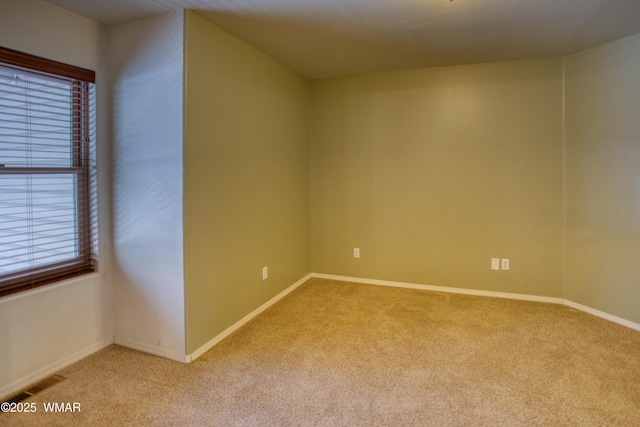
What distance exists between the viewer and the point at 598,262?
10.5ft

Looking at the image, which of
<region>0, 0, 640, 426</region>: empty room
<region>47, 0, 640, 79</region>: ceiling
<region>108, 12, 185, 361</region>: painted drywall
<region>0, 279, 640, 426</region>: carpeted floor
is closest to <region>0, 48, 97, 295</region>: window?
<region>0, 0, 640, 426</region>: empty room

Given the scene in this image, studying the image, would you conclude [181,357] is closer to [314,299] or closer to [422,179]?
[314,299]

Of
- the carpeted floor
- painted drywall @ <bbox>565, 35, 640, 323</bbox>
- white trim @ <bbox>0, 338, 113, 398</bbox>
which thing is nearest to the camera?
the carpeted floor

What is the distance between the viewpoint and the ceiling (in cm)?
231

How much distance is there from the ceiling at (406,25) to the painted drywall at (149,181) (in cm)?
20

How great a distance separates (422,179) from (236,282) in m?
2.16

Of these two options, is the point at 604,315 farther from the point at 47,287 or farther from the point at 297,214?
the point at 47,287

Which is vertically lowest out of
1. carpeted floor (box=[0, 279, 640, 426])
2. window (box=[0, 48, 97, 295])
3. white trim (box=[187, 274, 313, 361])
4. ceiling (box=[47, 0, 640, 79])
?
carpeted floor (box=[0, 279, 640, 426])

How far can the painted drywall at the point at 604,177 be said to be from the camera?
2936mm

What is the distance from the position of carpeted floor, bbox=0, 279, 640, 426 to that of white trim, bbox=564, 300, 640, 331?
9cm

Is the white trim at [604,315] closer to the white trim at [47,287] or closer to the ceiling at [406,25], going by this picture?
the ceiling at [406,25]

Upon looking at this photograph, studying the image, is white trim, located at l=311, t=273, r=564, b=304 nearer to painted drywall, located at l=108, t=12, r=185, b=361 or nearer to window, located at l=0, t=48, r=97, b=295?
painted drywall, located at l=108, t=12, r=185, b=361

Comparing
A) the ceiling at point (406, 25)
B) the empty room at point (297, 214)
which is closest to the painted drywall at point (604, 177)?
the empty room at point (297, 214)

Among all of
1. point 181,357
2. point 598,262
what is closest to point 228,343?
point 181,357
